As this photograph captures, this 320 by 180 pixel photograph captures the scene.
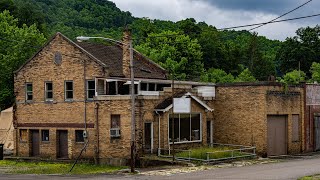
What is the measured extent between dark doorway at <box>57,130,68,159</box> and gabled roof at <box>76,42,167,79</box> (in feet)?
18.8

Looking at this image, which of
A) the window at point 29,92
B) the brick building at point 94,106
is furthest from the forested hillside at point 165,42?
the brick building at point 94,106

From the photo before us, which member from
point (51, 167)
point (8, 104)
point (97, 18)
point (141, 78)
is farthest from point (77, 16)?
point (51, 167)

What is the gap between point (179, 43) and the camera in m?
75.6

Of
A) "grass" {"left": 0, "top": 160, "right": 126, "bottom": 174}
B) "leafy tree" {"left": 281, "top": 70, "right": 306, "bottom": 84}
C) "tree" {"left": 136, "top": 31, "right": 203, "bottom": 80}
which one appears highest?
"tree" {"left": 136, "top": 31, "right": 203, "bottom": 80}

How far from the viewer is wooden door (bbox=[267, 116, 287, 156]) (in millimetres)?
41438

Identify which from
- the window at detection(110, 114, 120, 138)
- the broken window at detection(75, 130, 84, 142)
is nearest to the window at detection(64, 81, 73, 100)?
the broken window at detection(75, 130, 84, 142)

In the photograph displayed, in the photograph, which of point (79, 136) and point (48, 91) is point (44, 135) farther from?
point (79, 136)

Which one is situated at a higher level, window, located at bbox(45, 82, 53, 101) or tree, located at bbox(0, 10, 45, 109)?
tree, located at bbox(0, 10, 45, 109)

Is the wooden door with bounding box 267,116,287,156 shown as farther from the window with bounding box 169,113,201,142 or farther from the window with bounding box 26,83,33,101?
the window with bounding box 26,83,33,101

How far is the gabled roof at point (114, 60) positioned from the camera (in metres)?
39.8

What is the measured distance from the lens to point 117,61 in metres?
42.2

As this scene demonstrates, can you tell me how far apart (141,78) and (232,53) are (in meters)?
67.4

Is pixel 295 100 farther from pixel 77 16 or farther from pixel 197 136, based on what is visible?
pixel 77 16

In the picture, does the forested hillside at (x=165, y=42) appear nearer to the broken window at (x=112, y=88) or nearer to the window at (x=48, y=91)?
the window at (x=48, y=91)
